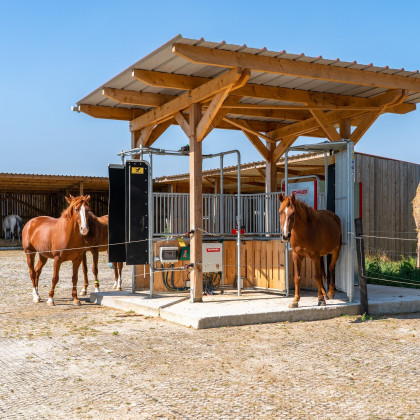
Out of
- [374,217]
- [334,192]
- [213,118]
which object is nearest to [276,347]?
[213,118]

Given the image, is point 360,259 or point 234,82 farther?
point 360,259

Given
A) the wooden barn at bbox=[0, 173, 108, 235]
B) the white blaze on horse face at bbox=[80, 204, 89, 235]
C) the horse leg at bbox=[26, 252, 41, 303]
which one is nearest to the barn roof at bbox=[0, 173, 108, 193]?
the wooden barn at bbox=[0, 173, 108, 235]

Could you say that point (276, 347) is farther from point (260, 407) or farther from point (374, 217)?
point (374, 217)

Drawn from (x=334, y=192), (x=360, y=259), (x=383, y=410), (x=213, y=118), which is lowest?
(x=383, y=410)

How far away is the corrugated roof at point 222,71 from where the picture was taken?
25.3 ft

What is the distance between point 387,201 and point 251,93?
8253 mm

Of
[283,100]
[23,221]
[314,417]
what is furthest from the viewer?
[23,221]

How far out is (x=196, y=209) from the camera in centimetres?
884

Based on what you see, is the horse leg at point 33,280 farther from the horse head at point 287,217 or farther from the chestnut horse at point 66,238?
the horse head at point 287,217

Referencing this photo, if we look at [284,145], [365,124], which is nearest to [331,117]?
[365,124]

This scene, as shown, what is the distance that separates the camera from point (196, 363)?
561cm

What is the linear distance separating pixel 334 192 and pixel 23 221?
25.1 m

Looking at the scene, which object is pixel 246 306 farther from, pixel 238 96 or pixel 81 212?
pixel 238 96

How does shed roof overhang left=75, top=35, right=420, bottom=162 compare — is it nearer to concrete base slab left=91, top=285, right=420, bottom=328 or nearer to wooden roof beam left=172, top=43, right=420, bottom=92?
wooden roof beam left=172, top=43, right=420, bottom=92
